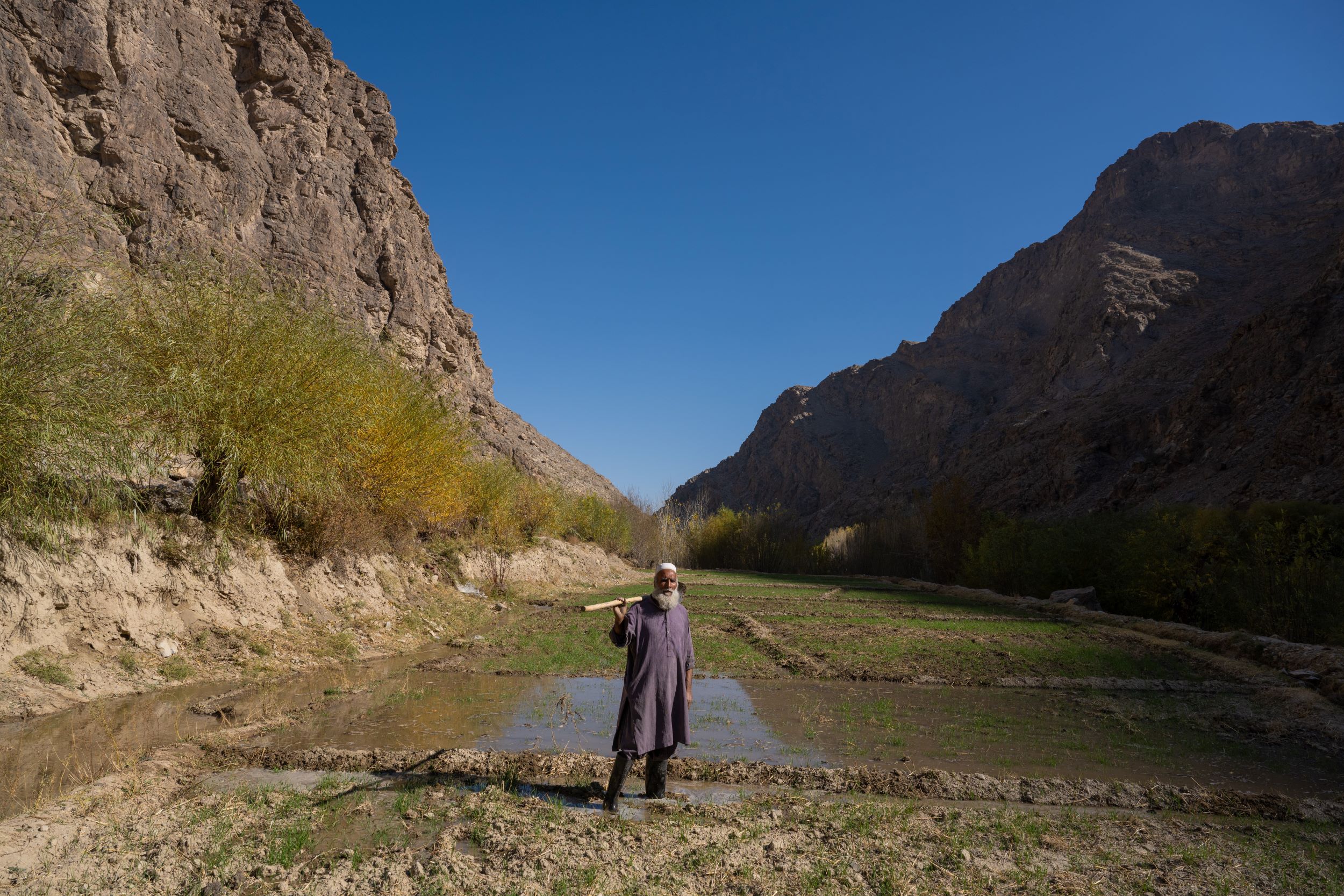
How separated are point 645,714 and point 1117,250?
9147 cm

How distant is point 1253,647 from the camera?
13016 mm

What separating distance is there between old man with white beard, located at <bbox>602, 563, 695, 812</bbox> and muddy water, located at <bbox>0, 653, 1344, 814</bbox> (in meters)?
1.41

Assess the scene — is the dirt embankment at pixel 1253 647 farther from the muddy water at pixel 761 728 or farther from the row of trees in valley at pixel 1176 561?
the muddy water at pixel 761 728

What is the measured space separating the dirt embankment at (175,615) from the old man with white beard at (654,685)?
5859 millimetres

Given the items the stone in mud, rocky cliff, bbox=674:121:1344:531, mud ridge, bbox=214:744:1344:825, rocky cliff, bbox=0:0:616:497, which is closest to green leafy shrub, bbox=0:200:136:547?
mud ridge, bbox=214:744:1344:825

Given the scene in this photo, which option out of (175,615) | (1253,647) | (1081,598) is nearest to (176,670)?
(175,615)

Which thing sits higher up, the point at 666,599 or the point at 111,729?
the point at 666,599

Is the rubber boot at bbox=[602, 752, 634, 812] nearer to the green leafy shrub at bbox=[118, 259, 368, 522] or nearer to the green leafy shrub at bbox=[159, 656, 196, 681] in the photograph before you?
the green leafy shrub at bbox=[159, 656, 196, 681]

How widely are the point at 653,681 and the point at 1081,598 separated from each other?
20801 millimetres

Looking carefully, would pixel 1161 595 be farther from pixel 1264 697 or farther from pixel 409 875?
pixel 409 875

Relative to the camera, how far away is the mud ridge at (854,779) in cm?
555

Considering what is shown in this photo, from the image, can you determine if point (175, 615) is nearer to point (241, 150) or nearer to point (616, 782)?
point (616, 782)

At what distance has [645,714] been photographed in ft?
17.0

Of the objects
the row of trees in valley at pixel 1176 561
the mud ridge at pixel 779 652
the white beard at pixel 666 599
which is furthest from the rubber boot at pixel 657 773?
the row of trees in valley at pixel 1176 561
